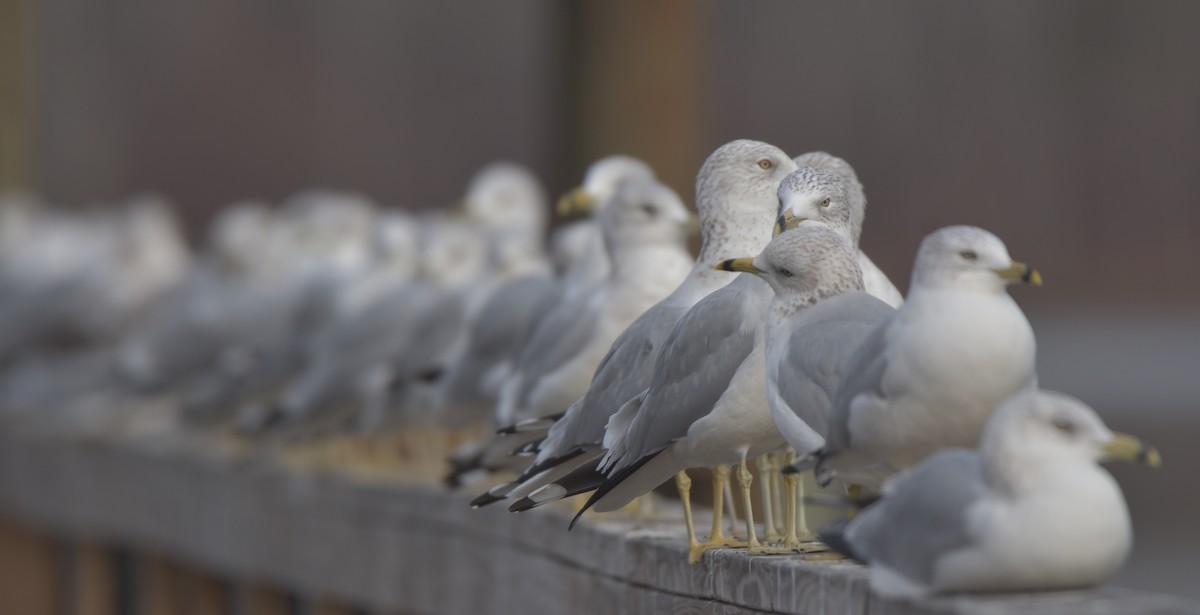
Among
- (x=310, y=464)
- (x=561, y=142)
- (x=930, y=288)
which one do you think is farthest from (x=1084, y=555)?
(x=561, y=142)

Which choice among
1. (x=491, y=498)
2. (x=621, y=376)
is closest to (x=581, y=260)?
(x=491, y=498)

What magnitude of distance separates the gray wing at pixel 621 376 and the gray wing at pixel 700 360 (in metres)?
0.20

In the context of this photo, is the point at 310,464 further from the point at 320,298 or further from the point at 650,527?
the point at 650,527

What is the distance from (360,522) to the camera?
21.9ft

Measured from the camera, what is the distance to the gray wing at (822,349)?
3.47 m

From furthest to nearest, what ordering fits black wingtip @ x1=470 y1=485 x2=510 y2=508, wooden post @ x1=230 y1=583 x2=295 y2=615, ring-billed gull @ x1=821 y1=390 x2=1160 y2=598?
1. wooden post @ x1=230 y1=583 x2=295 y2=615
2. black wingtip @ x1=470 y1=485 x2=510 y2=508
3. ring-billed gull @ x1=821 y1=390 x2=1160 y2=598

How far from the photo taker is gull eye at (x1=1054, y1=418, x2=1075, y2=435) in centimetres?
291

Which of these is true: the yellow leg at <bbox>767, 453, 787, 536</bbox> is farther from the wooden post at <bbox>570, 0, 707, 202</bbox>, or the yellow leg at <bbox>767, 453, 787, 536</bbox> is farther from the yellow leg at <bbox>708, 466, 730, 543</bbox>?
the wooden post at <bbox>570, 0, 707, 202</bbox>

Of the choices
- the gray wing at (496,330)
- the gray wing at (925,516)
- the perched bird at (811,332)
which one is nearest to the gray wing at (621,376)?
the perched bird at (811,332)

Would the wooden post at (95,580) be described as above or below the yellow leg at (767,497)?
below

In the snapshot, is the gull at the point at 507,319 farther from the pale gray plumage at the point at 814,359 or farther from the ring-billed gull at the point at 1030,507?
the ring-billed gull at the point at 1030,507

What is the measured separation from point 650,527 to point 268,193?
16.0m

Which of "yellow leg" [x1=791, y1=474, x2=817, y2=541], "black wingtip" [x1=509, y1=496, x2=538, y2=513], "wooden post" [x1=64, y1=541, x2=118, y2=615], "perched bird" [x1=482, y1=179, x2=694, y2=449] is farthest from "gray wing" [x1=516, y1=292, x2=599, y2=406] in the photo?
"wooden post" [x1=64, y1=541, x2=118, y2=615]

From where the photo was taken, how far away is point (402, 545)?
20.8ft
